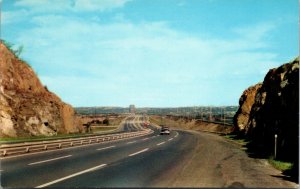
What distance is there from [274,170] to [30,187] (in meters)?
11.6

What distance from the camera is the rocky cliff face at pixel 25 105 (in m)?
46.8

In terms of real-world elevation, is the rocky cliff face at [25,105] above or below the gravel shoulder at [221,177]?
above

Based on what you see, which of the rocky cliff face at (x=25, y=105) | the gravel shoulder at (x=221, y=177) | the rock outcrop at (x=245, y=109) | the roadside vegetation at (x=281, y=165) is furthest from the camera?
the rock outcrop at (x=245, y=109)

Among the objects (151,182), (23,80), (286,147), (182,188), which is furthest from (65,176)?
(23,80)

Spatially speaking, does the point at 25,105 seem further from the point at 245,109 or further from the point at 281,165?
the point at 281,165

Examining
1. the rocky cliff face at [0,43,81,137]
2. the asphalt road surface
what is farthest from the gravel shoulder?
the rocky cliff face at [0,43,81,137]

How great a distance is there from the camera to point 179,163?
1883 centimetres

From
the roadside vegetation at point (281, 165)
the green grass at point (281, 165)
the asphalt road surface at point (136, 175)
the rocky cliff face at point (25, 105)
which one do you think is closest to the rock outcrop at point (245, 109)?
the rocky cliff face at point (25, 105)

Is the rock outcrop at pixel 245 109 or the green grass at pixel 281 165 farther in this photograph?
the rock outcrop at pixel 245 109

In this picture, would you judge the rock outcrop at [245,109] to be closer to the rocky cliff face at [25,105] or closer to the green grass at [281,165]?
the rocky cliff face at [25,105]

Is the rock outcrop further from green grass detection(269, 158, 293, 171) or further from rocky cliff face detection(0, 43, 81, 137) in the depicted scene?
green grass detection(269, 158, 293, 171)

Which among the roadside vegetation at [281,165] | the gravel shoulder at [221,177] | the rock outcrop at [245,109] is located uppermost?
the rock outcrop at [245,109]

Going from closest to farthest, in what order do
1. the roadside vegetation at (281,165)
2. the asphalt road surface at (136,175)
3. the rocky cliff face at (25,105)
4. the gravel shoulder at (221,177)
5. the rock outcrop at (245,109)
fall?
1. the asphalt road surface at (136,175)
2. the gravel shoulder at (221,177)
3. the roadside vegetation at (281,165)
4. the rocky cliff face at (25,105)
5. the rock outcrop at (245,109)

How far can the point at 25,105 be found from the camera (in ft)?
168
